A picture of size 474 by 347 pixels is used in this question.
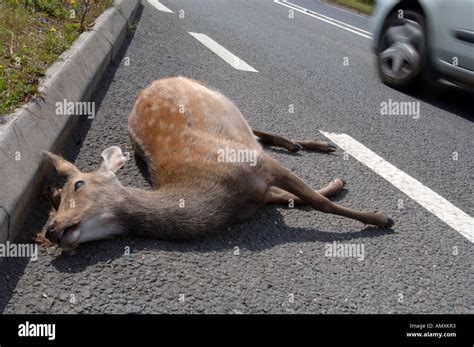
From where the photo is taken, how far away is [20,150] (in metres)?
3.52

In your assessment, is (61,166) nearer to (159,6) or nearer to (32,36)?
(32,36)

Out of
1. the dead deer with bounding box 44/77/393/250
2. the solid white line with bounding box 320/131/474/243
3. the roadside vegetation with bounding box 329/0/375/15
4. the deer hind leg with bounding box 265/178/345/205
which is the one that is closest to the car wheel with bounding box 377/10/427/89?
the solid white line with bounding box 320/131/474/243

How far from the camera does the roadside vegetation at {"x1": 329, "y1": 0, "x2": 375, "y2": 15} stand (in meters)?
19.3

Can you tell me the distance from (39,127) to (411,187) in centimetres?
289

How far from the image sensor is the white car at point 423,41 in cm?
620

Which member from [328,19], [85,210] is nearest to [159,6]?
[328,19]

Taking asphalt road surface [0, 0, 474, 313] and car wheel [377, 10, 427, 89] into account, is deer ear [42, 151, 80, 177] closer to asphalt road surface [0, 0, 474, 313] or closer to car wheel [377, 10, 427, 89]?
asphalt road surface [0, 0, 474, 313]

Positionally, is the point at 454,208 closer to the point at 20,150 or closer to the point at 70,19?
the point at 20,150

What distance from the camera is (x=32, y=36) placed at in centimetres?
560

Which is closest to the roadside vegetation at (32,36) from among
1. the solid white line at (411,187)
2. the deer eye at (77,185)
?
the deer eye at (77,185)

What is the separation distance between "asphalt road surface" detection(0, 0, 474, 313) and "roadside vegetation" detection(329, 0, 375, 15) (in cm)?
1232

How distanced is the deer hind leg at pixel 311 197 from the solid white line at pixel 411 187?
57 centimetres

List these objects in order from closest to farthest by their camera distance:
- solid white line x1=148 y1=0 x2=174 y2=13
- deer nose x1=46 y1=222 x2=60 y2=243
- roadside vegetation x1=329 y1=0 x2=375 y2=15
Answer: deer nose x1=46 y1=222 x2=60 y2=243, solid white line x1=148 y1=0 x2=174 y2=13, roadside vegetation x1=329 y1=0 x2=375 y2=15

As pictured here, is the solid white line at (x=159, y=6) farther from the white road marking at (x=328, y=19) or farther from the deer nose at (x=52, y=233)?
the deer nose at (x=52, y=233)
